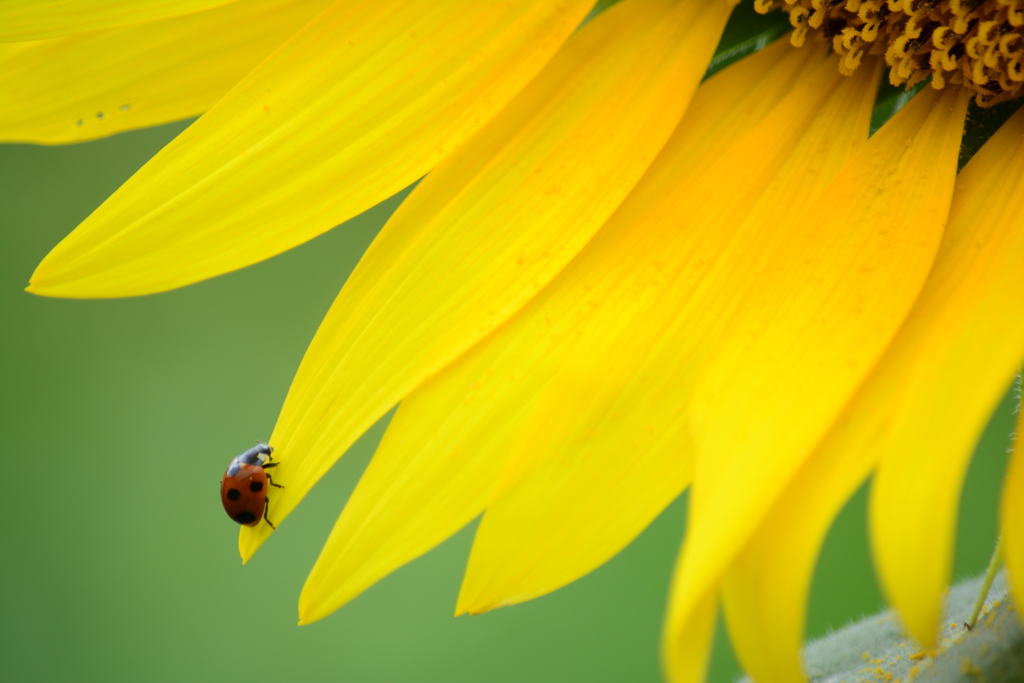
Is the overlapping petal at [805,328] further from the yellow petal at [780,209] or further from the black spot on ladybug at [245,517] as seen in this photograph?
the black spot on ladybug at [245,517]

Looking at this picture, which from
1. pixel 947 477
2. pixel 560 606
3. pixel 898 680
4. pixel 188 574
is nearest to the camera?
pixel 947 477

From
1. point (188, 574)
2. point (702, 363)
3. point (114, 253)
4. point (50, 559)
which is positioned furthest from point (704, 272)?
point (50, 559)

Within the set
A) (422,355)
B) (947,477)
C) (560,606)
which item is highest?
(422,355)

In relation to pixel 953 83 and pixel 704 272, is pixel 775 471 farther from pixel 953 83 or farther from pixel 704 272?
pixel 953 83

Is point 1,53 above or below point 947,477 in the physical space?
above

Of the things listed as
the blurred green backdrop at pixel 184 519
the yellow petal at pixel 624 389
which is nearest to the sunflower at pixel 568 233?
the yellow petal at pixel 624 389

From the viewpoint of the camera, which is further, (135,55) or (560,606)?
(560,606)

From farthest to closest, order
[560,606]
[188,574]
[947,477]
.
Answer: [188,574] → [560,606] → [947,477]
